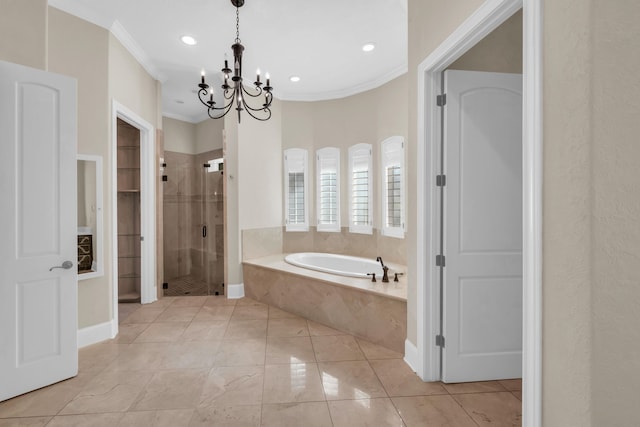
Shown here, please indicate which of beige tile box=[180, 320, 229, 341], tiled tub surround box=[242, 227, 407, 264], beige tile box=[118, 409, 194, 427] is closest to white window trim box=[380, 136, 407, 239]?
tiled tub surround box=[242, 227, 407, 264]

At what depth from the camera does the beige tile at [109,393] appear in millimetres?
2025

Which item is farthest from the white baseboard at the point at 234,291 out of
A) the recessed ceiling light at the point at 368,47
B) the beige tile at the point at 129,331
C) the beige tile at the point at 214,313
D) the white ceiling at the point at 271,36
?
the recessed ceiling light at the point at 368,47

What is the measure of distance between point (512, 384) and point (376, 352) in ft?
3.42

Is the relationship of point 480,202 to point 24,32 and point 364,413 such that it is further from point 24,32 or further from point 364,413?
point 24,32

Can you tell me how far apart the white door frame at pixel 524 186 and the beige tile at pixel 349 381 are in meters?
0.39

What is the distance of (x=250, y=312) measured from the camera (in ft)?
12.7

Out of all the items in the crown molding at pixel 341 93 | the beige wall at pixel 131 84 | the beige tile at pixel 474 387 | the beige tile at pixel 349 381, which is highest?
the crown molding at pixel 341 93

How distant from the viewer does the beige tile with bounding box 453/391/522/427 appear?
1.90 m

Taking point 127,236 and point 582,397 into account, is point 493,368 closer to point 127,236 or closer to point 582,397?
point 582,397

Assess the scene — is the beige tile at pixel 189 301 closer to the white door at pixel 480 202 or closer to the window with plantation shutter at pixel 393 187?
the window with plantation shutter at pixel 393 187

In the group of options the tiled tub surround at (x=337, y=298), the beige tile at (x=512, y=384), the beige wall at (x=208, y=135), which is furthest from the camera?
Result: the beige wall at (x=208, y=135)

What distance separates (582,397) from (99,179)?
3.87 meters

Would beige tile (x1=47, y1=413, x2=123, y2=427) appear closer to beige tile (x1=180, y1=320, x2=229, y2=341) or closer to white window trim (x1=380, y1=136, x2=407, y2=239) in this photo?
beige tile (x1=180, y1=320, x2=229, y2=341)

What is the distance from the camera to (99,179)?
3.11m
